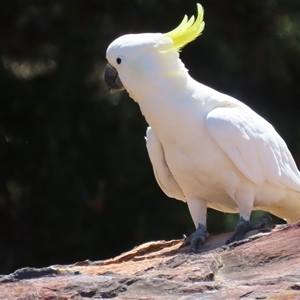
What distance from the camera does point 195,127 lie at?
3326mm

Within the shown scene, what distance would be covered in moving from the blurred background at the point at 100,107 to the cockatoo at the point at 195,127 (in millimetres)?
1737

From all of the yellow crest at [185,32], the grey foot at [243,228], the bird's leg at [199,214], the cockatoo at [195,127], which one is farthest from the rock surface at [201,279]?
the yellow crest at [185,32]

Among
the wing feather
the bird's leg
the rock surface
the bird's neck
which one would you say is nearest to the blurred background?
the bird's leg

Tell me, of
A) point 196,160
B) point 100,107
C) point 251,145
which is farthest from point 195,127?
point 100,107

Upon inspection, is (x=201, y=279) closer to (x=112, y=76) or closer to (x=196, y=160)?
(x=196, y=160)

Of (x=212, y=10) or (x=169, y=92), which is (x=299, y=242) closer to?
(x=169, y=92)

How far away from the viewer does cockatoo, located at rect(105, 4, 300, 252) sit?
3311mm

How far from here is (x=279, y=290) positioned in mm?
2246

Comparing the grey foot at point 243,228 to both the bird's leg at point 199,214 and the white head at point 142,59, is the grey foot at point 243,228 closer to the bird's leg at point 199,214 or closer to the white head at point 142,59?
the bird's leg at point 199,214

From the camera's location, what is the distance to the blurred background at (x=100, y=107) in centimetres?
525

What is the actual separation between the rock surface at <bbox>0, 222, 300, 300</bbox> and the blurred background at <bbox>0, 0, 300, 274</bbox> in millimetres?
2414

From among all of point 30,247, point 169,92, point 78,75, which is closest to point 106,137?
point 78,75

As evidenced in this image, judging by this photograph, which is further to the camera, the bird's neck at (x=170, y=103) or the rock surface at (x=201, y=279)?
the bird's neck at (x=170, y=103)

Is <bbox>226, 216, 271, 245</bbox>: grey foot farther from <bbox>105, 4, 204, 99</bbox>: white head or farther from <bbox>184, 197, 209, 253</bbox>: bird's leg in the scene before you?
<bbox>105, 4, 204, 99</bbox>: white head
